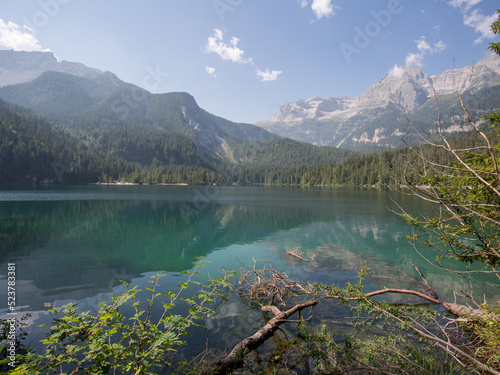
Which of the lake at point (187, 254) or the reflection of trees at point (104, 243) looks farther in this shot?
the reflection of trees at point (104, 243)

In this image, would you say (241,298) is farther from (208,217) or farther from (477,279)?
(208,217)

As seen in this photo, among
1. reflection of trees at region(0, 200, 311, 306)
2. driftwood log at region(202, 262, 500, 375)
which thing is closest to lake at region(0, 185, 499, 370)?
reflection of trees at region(0, 200, 311, 306)

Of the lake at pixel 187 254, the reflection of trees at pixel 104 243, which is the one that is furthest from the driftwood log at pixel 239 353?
the reflection of trees at pixel 104 243

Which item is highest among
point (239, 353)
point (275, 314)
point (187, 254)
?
point (239, 353)

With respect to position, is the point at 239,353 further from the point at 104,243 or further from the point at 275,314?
the point at 104,243

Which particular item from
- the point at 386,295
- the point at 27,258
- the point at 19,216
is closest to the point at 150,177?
the point at 19,216

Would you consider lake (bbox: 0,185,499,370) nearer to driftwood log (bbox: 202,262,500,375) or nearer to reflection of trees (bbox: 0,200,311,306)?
reflection of trees (bbox: 0,200,311,306)

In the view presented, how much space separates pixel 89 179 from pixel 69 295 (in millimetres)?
167852

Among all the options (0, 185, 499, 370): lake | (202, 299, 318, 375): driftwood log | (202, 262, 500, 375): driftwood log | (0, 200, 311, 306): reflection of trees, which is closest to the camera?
(202, 262, 500, 375): driftwood log

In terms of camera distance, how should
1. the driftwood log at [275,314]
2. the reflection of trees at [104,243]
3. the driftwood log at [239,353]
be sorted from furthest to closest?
the reflection of trees at [104,243]
the driftwood log at [239,353]
the driftwood log at [275,314]

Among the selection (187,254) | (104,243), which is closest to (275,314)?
(187,254)

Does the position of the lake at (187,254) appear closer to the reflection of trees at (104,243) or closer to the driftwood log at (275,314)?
the reflection of trees at (104,243)

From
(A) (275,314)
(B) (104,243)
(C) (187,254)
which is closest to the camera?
(A) (275,314)

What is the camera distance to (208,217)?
37.2 metres
